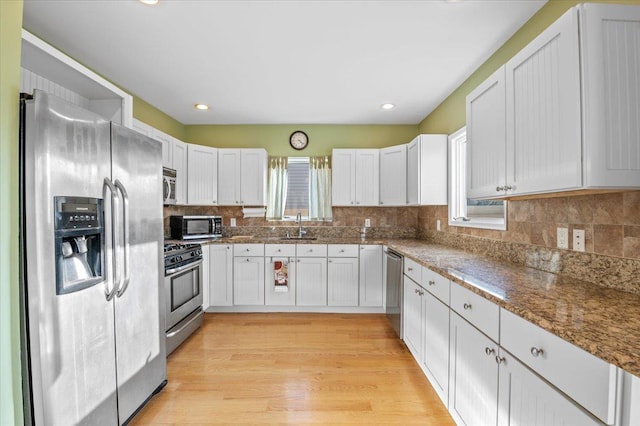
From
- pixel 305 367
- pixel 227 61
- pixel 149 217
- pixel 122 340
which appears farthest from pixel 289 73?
pixel 305 367

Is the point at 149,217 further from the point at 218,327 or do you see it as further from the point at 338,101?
the point at 338,101

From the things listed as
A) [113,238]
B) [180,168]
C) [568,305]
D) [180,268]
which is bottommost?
[180,268]

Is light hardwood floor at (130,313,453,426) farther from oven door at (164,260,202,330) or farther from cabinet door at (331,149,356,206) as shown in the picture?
cabinet door at (331,149,356,206)

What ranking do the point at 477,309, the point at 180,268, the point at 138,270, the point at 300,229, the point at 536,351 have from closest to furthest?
the point at 536,351
the point at 477,309
the point at 138,270
the point at 180,268
the point at 300,229

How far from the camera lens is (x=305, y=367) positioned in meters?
2.31

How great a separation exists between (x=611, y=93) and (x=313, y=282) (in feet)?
9.72

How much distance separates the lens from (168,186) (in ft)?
9.90

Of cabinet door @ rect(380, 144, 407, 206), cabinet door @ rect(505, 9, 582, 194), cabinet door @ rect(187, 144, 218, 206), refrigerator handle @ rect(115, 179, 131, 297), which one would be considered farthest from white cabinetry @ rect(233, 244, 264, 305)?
cabinet door @ rect(505, 9, 582, 194)

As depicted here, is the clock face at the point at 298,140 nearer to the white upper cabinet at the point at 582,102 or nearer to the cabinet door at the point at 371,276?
the cabinet door at the point at 371,276

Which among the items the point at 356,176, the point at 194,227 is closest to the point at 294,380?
the point at 194,227

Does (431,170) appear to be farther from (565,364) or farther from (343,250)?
(565,364)

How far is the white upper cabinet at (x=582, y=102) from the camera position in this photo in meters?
1.10

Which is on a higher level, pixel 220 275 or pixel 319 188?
pixel 319 188

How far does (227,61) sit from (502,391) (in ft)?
9.09
